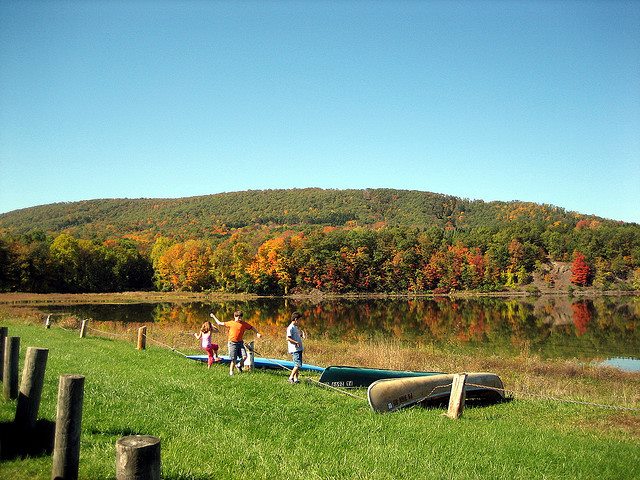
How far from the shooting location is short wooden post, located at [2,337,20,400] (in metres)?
8.90

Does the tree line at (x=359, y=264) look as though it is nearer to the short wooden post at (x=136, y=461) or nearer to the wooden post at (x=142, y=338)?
the wooden post at (x=142, y=338)

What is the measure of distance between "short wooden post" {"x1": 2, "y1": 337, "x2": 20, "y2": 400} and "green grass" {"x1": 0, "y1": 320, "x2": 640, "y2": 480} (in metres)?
0.45

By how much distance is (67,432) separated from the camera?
17.6 ft

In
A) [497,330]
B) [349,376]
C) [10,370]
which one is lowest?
[497,330]

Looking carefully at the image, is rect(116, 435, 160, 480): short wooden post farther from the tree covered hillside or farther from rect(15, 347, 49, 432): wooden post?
the tree covered hillside

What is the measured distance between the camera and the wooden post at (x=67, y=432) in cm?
536

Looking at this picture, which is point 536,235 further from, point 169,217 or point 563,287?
point 169,217

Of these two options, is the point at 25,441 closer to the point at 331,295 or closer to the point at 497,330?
the point at 497,330

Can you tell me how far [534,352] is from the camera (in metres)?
28.9

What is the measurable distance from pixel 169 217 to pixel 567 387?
189 meters

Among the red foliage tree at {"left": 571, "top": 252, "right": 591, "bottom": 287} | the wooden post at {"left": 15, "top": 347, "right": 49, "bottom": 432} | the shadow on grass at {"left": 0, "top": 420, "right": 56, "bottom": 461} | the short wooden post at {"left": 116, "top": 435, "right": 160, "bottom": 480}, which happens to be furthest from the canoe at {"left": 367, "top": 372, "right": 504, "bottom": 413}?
the red foliage tree at {"left": 571, "top": 252, "right": 591, "bottom": 287}

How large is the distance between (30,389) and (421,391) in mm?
9249

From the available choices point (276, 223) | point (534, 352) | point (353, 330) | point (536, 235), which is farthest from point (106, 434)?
point (276, 223)

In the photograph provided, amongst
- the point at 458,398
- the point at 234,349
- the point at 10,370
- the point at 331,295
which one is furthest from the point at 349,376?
the point at 331,295
